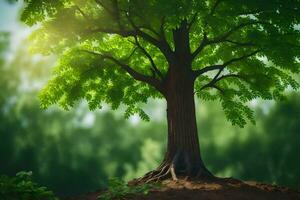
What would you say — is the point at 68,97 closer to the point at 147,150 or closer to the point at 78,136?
the point at 147,150

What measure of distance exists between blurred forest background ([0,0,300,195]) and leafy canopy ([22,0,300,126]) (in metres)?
21.8

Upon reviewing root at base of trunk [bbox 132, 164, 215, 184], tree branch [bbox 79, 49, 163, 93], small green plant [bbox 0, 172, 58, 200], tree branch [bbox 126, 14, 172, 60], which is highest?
tree branch [bbox 126, 14, 172, 60]

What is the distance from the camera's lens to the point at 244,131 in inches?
1592

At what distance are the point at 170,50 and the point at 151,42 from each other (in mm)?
631

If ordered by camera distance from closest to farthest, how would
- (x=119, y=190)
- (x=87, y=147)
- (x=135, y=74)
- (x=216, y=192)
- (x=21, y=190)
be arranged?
(x=21, y=190), (x=119, y=190), (x=216, y=192), (x=135, y=74), (x=87, y=147)

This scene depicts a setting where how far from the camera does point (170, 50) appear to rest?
44.2ft

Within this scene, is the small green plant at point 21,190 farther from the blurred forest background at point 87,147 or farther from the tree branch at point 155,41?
the blurred forest background at point 87,147

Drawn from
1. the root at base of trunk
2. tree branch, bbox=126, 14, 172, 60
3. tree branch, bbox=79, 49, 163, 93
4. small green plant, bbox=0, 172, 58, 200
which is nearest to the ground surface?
the root at base of trunk

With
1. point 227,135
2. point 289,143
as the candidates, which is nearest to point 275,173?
point 289,143

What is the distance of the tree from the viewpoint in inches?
452

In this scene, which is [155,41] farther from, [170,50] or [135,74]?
[135,74]

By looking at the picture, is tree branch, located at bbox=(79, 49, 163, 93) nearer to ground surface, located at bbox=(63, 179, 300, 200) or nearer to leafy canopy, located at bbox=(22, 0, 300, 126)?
leafy canopy, located at bbox=(22, 0, 300, 126)

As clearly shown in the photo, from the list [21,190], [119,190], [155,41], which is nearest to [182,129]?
[155,41]

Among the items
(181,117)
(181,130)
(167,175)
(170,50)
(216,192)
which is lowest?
(216,192)
